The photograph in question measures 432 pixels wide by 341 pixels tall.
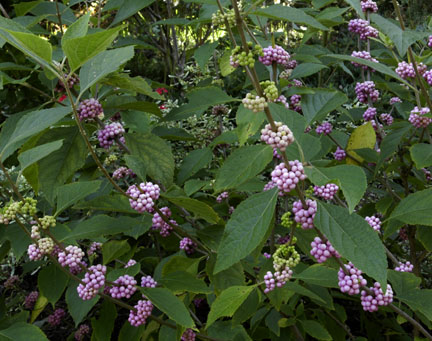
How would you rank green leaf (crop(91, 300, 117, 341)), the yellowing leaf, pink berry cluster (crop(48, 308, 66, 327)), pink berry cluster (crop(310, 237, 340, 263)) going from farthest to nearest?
pink berry cluster (crop(48, 308, 66, 327)), the yellowing leaf, green leaf (crop(91, 300, 117, 341)), pink berry cluster (crop(310, 237, 340, 263))

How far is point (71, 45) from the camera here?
109 cm

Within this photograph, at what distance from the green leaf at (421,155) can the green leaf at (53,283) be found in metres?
1.43

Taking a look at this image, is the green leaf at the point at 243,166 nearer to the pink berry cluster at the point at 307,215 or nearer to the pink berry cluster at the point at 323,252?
the pink berry cluster at the point at 307,215

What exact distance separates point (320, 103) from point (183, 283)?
2.74 feet

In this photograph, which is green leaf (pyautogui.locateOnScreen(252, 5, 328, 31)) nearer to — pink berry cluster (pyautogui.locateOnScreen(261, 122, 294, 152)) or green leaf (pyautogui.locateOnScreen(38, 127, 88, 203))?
pink berry cluster (pyautogui.locateOnScreen(261, 122, 294, 152))

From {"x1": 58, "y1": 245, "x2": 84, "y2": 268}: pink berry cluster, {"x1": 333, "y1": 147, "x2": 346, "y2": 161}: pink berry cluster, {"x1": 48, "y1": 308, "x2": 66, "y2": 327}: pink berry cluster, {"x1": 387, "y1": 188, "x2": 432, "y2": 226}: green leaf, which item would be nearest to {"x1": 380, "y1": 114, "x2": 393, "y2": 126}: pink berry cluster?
{"x1": 333, "y1": 147, "x2": 346, "y2": 161}: pink berry cluster

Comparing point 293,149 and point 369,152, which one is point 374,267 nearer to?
point 293,149

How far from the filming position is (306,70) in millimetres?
1928

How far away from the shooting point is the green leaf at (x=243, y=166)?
3.84 ft

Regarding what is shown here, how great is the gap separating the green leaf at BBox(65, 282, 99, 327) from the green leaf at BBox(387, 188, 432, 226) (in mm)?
1121

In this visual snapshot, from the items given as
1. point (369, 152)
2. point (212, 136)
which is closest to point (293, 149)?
point (369, 152)

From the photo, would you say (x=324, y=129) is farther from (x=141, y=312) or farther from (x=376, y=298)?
(x=141, y=312)

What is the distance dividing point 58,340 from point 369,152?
2.53 meters

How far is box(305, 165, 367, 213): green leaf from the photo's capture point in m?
1.02
